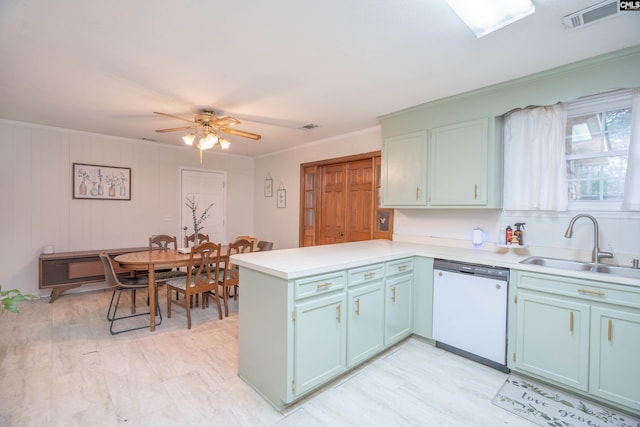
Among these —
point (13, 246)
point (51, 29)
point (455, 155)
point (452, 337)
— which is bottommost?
point (452, 337)

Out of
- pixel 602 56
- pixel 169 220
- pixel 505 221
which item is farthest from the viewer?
pixel 169 220

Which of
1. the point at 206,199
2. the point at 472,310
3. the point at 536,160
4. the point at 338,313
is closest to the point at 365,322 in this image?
the point at 338,313

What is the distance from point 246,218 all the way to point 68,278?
10.00 feet

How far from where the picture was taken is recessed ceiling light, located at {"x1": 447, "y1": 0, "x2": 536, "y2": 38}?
161 centimetres

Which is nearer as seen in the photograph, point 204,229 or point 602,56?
point 602,56

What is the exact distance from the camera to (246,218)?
626 cm

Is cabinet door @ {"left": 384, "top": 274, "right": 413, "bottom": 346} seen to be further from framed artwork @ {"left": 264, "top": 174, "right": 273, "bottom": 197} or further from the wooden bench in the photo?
Result: the wooden bench

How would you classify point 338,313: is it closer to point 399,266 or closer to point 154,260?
point 399,266

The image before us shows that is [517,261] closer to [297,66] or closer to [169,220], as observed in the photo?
[297,66]

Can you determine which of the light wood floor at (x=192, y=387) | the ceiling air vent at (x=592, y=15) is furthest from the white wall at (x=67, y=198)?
the ceiling air vent at (x=592, y=15)

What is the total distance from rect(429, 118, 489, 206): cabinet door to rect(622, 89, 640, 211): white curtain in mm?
929

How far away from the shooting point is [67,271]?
13.2 feet

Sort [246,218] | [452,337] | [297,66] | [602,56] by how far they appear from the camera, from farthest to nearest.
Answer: [246,218], [452,337], [297,66], [602,56]

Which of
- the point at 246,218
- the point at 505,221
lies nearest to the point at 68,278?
the point at 246,218
